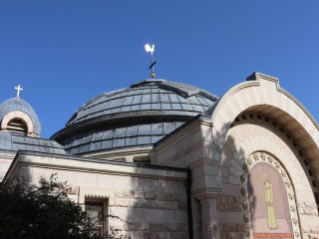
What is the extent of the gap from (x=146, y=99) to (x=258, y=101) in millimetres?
7436

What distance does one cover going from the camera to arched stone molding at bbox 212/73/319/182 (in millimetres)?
11836

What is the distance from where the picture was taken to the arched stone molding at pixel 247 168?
37.3 feet

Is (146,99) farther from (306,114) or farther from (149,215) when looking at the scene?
(149,215)

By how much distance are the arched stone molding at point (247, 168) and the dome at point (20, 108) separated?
23767mm

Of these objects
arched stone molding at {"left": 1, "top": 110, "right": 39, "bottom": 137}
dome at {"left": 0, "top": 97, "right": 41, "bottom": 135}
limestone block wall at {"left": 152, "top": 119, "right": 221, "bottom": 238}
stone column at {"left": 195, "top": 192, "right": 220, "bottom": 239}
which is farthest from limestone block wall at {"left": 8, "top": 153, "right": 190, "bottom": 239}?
dome at {"left": 0, "top": 97, "right": 41, "bottom": 135}

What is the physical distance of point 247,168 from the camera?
489 inches

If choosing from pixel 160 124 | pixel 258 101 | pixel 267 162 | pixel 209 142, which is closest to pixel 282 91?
pixel 258 101

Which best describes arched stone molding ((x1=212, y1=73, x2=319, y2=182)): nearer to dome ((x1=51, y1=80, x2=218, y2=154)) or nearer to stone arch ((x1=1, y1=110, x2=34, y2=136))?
dome ((x1=51, y1=80, x2=218, y2=154))

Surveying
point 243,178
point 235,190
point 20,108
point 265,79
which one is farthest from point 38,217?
point 20,108

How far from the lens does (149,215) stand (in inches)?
411

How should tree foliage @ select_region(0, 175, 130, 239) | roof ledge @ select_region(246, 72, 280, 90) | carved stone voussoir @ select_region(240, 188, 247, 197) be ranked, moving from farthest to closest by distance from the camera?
roof ledge @ select_region(246, 72, 280, 90)
carved stone voussoir @ select_region(240, 188, 247, 197)
tree foliage @ select_region(0, 175, 130, 239)

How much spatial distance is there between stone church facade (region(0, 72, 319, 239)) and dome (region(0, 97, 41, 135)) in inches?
605

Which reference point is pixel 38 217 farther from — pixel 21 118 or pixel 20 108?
pixel 20 108

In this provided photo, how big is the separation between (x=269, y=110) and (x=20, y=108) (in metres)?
24.7
